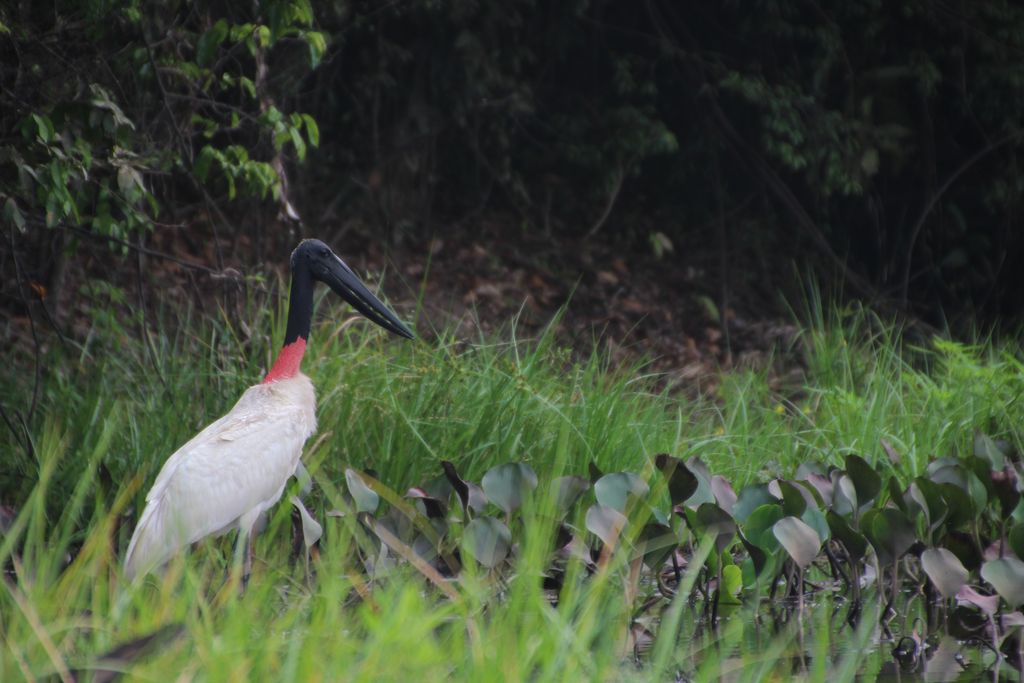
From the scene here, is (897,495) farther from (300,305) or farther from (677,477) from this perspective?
(300,305)

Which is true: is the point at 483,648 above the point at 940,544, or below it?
above

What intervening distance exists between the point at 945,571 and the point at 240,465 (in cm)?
214

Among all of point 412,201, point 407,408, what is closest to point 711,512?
point 407,408

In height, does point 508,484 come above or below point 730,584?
above

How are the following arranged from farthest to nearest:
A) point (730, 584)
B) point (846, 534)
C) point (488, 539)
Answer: point (730, 584), point (846, 534), point (488, 539)

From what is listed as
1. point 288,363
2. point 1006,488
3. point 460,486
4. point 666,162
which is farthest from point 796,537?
point 666,162

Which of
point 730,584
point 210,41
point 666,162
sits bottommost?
point 666,162

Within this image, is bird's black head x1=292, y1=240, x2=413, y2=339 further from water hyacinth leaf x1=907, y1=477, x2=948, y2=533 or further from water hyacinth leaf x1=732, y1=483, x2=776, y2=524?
water hyacinth leaf x1=907, y1=477, x2=948, y2=533

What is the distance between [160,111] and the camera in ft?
19.1

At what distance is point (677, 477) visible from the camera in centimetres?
416

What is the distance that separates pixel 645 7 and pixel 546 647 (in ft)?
25.8

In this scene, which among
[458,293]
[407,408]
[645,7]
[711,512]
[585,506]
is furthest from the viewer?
[645,7]

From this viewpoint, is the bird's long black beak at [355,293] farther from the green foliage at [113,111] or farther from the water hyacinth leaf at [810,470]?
the water hyacinth leaf at [810,470]

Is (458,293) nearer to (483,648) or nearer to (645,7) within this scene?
(645,7)
